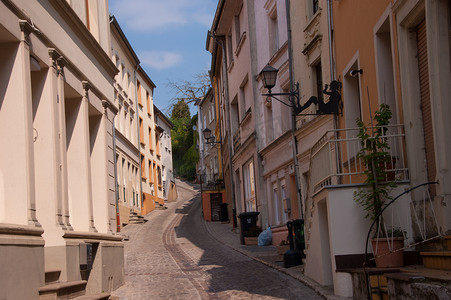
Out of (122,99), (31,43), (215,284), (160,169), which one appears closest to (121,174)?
(122,99)

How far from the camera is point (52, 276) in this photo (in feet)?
31.6

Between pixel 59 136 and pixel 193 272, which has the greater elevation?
pixel 59 136

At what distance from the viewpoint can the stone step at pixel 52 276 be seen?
9.47 metres

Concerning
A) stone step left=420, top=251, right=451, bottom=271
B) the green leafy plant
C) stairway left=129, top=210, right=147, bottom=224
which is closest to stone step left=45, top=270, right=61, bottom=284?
stone step left=420, top=251, right=451, bottom=271

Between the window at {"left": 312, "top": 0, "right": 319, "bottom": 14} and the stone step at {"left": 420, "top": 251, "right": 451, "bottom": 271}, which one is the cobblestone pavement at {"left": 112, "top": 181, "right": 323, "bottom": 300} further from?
the window at {"left": 312, "top": 0, "right": 319, "bottom": 14}

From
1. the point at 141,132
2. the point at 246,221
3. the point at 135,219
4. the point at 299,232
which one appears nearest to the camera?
the point at 299,232

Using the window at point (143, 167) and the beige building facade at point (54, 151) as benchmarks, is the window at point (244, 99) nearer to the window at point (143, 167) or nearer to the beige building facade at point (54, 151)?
the beige building facade at point (54, 151)

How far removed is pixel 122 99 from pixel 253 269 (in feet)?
71.3

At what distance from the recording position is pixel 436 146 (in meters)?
8.37

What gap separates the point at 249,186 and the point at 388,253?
17884mm

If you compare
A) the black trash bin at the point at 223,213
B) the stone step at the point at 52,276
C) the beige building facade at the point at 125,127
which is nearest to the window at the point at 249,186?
the beige building facade at the point at 125,127

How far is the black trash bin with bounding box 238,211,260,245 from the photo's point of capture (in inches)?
890

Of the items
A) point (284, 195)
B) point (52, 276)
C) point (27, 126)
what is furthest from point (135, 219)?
point (27, 126)

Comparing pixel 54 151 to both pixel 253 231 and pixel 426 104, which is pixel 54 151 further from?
pixel 253 231
